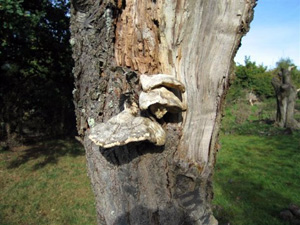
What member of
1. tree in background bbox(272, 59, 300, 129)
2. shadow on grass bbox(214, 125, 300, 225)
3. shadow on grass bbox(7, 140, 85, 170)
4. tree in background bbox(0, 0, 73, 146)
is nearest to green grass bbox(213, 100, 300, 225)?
shadow on grass bbox(214, 125, 300, 225)

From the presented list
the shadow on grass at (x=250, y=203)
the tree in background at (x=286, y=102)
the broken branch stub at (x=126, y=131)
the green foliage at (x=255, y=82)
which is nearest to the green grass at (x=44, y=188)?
the shadow on grass at (x=250, y=203)

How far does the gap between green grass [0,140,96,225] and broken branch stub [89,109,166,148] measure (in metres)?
3.81

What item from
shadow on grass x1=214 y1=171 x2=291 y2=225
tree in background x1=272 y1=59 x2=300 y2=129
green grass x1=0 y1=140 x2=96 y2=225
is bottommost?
green grass x1=0 y1=140 x2=96 y2=225

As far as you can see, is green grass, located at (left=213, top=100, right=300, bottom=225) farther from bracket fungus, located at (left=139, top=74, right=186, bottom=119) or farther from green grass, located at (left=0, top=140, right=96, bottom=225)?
bracket fungus, located at (left=139, top=74, right=186, bottom=119)

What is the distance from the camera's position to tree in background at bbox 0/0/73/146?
29.6 feet

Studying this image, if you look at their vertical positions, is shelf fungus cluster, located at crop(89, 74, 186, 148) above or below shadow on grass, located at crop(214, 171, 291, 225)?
above

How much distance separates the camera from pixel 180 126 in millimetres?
1545

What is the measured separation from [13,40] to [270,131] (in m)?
11.5

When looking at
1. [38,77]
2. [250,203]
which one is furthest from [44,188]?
[38,77]

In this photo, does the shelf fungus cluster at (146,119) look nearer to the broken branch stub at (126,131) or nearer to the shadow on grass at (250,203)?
the broken branch stub at (126,131)

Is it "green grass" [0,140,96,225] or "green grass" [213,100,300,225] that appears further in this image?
"green grass" [0,140,96,225]

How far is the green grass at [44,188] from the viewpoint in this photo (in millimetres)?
4914

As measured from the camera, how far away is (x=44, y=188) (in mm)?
6273

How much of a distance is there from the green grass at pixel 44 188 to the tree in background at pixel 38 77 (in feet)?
5.43
